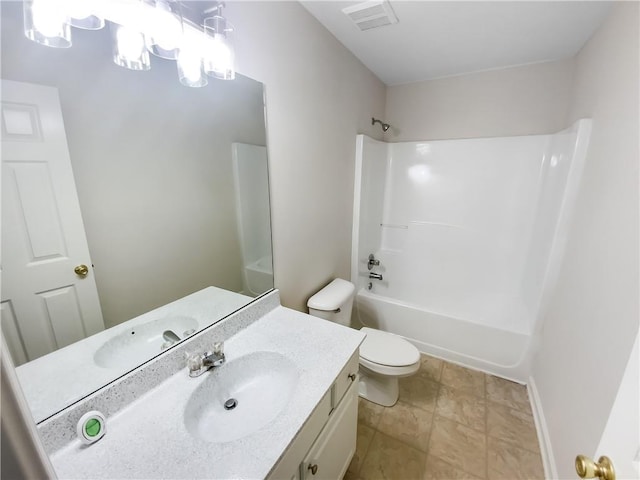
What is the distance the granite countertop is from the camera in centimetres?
68

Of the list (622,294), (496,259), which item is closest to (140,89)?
(622,294)

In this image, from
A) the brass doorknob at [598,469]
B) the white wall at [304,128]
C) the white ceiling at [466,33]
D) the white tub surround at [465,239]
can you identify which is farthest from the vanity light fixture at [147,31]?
the brass doorknob at [598,469]

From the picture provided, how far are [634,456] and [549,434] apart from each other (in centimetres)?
139

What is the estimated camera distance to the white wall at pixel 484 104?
81.5 inches

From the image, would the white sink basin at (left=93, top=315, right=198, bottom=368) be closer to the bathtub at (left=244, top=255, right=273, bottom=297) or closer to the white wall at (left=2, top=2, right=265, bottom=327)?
the white wall at (left=2, top=2, right=265, bottom=327)

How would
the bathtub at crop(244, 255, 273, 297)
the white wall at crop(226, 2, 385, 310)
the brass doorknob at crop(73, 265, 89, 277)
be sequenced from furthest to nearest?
the bathtub at crop(244, 255, 273, 297), the white wall at crop(226, 2, 385, 310), the brass doorknob at crop(73, 265, 89, 277)

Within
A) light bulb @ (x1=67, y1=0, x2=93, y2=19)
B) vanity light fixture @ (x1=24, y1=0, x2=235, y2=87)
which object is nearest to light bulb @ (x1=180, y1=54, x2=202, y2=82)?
vanity light fixture @ (x1=24, y1=0, x2=235, y2=87)

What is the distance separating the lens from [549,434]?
1524 mm

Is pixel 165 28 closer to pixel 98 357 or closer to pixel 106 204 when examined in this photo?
pixel 106 204

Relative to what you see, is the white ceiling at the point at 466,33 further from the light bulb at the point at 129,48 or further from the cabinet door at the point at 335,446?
the cabinet door at the point at 335,446

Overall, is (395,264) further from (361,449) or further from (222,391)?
(222,391)

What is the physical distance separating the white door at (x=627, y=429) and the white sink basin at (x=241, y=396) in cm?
82

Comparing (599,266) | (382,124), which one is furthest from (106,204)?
(382,124)

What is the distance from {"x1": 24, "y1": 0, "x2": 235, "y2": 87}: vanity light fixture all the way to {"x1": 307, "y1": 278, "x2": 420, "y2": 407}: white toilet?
A: 134cm
